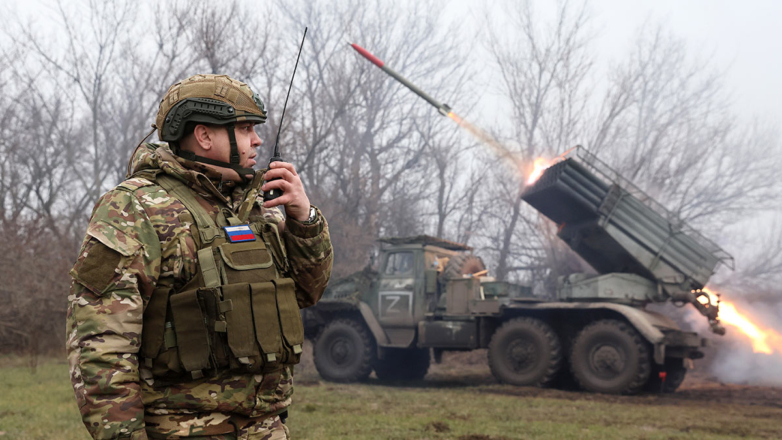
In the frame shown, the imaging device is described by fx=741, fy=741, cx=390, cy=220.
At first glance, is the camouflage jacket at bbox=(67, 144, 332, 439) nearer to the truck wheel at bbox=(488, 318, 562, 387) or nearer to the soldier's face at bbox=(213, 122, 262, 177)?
the soldier's face at bbox=(213, 122, 262, 177)

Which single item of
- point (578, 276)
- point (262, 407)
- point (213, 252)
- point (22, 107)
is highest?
point (22, 107)

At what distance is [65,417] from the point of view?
26.0 ft

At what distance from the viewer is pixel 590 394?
37.0 ft

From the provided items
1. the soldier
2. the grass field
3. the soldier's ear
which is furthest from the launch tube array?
the soldier's ear

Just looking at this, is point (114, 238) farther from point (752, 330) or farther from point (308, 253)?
point (752, 330)

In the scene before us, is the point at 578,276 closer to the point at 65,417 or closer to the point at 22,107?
the point at 65,417

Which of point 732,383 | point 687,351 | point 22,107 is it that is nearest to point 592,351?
point 687,351

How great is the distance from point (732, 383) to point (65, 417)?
39.1 feet

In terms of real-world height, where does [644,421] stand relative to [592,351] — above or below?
below

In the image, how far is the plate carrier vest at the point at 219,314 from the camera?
225 centimetres

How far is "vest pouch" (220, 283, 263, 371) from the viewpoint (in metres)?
2.29

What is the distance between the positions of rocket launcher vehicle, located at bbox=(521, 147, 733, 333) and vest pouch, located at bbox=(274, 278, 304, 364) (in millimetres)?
10443

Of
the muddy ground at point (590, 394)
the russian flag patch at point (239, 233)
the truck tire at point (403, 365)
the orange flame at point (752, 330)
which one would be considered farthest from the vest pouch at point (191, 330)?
the orange flame at point (752, 330)

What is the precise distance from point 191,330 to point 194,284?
0.16 metres
